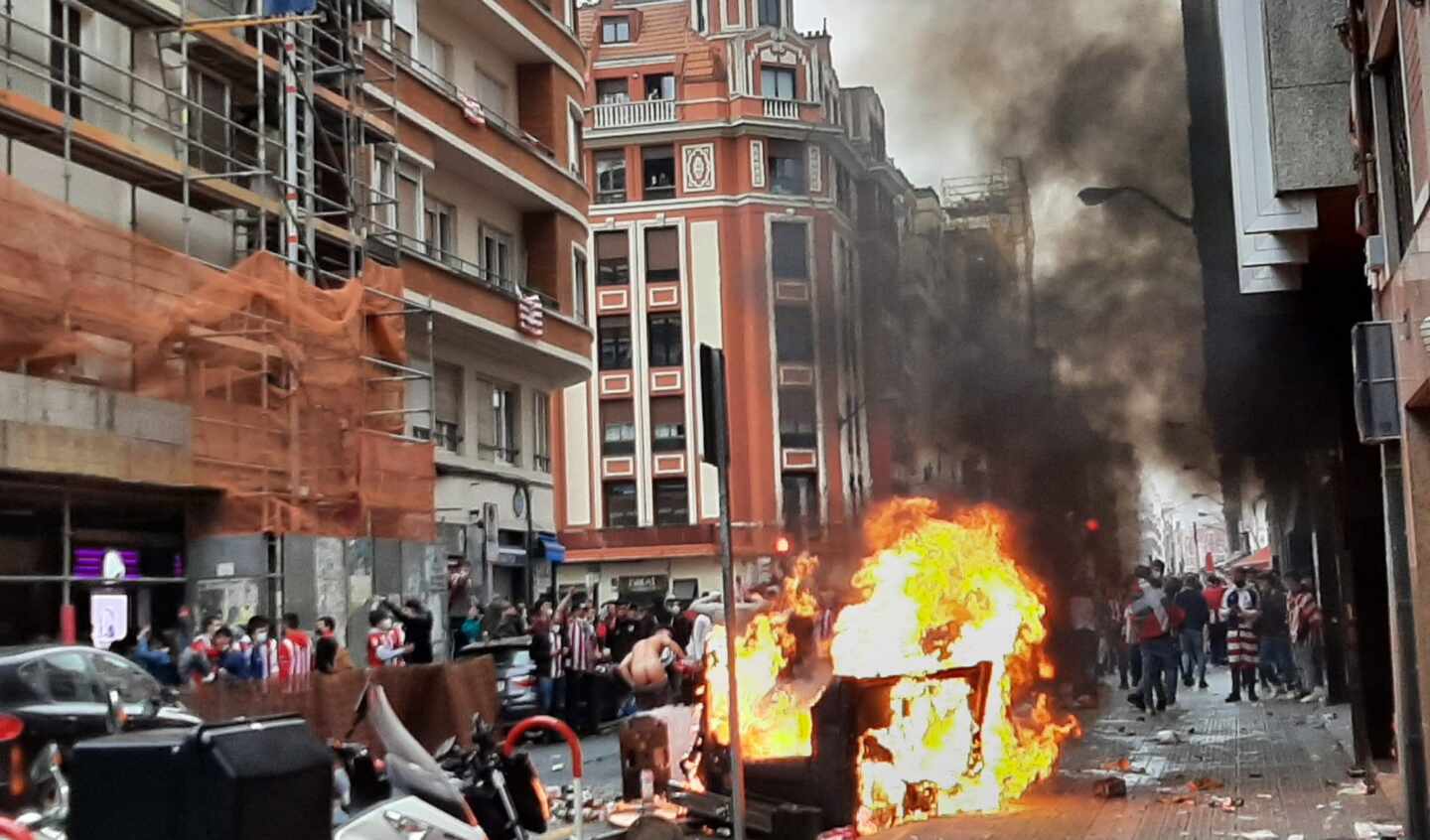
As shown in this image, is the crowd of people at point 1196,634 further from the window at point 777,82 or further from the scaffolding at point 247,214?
the window at point 777,82

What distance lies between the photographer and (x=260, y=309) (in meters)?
18.1

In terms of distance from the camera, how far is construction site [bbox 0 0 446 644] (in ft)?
50.3

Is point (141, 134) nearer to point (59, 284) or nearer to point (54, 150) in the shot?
point (54, 150)

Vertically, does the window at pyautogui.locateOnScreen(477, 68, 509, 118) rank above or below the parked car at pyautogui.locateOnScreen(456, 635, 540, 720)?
above

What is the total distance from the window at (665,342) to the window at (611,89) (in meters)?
7.41

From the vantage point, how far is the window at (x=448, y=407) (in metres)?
26.4

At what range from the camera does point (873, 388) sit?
A: 1909 cm

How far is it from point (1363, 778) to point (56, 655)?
32.2 feet

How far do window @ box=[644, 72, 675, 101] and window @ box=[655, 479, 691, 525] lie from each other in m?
12.3

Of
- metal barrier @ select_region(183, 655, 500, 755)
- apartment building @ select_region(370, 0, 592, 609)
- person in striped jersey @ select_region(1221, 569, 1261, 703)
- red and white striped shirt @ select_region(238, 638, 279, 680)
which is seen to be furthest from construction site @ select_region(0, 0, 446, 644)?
person in striped jersey @ select_region(1221, 569, 1261, 703)

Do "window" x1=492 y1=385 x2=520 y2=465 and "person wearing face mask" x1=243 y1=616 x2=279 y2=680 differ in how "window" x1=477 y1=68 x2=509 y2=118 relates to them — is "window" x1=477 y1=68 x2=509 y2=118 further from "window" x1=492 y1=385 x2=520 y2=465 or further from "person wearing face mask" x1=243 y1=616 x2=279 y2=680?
"person wearing face mask" x1=243 y1=616 x2=279 y2=680

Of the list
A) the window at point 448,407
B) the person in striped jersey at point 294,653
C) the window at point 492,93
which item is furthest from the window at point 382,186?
the person in striped jersey at point 294,653

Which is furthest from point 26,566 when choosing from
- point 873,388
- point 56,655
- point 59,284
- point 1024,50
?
point 1024,50

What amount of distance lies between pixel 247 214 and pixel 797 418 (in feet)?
30.7
